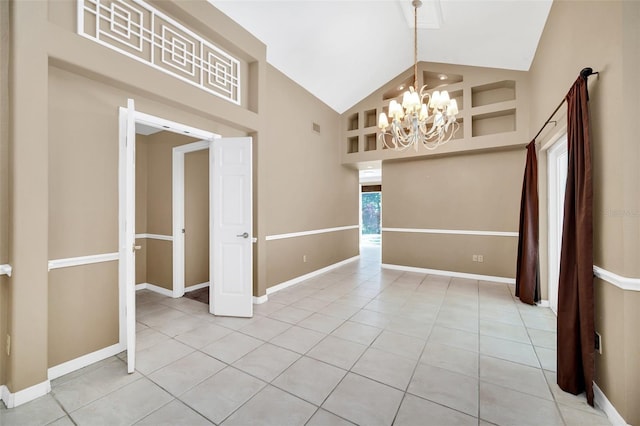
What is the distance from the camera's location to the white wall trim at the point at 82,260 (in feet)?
6.92

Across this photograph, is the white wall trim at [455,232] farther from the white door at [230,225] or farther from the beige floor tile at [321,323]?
the white door at [230,225]

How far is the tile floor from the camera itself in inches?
67.5

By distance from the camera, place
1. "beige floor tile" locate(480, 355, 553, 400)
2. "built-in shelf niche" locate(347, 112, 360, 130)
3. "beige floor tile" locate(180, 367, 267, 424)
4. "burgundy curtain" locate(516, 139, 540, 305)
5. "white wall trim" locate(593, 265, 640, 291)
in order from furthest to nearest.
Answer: "built-in shelf niche" locate(347, 112, 360, 130)
"burgundy curtain" locate(516, 139, 540, 305)
"beige floor tile" locate(480, 355, 553, 400)
"beige floor tile" locate(180, 367, 267, 424)
"white wall trim" locate(593, 265, 640, 291)

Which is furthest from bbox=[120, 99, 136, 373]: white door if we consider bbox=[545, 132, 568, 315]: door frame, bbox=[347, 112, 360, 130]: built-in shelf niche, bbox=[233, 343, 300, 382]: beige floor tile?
bbox=[347, 112, 360, 130]: built-in shelf niche

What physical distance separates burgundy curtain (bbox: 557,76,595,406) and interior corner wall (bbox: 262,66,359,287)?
3384 millimetres

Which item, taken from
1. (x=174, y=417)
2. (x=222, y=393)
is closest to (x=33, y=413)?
(x=174, y=417)

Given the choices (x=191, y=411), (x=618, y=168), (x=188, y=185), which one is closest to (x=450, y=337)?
(x=618, y=168)

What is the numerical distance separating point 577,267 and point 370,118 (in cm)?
518

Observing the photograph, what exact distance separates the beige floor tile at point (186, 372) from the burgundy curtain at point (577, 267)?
8.90 feet

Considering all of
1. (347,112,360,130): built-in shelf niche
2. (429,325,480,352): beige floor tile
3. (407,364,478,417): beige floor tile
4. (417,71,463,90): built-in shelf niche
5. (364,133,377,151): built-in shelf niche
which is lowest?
Result: (429,325,480,352): beige floor tile

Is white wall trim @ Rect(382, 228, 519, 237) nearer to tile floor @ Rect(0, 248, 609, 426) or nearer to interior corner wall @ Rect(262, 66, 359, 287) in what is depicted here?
interior corner wall @ Rect(262, 66, 359, 287)

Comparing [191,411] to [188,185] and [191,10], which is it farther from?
[191,10]

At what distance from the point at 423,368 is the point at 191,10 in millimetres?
4280

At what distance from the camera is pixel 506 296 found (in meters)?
4.14
